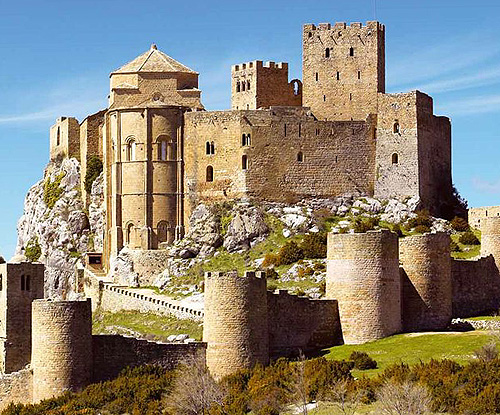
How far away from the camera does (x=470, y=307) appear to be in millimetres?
58656

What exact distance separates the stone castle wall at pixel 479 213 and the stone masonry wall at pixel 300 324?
25293 millimetres

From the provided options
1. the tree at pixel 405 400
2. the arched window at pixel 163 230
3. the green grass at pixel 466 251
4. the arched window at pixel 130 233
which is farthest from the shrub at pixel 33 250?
the tree at pixel 405 400

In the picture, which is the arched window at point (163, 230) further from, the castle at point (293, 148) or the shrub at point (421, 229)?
the shrub at point (421, 229)

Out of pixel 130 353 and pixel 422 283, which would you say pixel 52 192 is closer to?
pixel 422 283

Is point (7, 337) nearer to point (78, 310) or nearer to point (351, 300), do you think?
point (78, 310)

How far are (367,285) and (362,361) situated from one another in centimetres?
430

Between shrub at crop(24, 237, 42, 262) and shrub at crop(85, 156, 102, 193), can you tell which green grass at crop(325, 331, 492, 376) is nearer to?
shrub at crop(85, 156, 102, 193)

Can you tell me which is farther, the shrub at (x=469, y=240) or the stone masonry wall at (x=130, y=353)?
the shrub at (x=469, y=240)

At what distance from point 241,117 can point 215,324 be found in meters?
29.7

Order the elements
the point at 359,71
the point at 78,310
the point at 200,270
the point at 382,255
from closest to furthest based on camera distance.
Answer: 1. the point at 78,310
2. the point at 382,255
3. the point at 200,270
4. the point at 359,71

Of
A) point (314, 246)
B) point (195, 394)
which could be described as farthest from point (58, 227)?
point (195, 394)

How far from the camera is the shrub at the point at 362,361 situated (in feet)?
163

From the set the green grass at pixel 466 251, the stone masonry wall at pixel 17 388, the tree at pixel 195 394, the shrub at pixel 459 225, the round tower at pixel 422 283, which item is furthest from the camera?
the shrub at pixel 459 225

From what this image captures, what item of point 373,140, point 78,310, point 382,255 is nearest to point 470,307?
point 382,255
